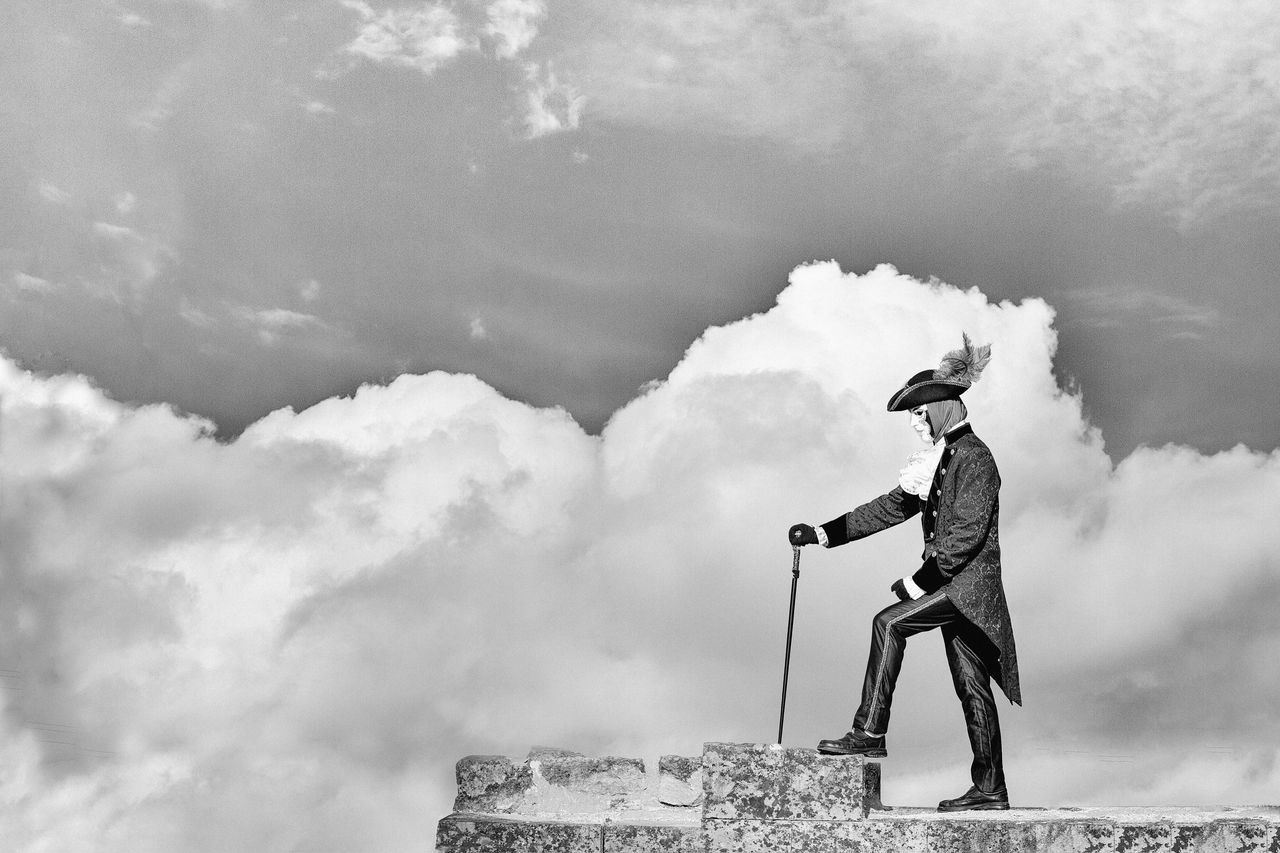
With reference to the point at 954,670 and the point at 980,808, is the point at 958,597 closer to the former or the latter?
the point at 954,670

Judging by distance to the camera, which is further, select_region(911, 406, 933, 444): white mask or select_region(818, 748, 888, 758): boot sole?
select_region(911, 406, 933, 444): white mask

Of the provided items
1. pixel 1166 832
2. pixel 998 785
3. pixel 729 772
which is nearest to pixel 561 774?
pixel 729 772

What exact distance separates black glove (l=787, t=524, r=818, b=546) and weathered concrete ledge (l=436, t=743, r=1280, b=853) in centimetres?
178

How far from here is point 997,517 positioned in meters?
9.84

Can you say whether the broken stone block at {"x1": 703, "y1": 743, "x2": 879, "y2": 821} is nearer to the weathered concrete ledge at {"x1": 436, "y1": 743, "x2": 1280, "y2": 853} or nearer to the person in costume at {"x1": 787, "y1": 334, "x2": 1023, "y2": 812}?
the weathered concrete ledge at {"x1": 436, "y1": 743, "x2": 1280, "y2": 853}

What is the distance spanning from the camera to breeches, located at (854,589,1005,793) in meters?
9.44

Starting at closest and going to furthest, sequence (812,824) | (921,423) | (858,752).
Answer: (812,824)
(858,752)
(921,423)

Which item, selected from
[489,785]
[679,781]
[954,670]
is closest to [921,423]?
[954,670]

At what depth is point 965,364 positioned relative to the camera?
33.2ft

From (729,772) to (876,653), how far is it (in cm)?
146

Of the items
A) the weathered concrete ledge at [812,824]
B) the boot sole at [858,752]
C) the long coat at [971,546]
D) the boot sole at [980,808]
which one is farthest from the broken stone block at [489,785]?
the long coat at [971,546]

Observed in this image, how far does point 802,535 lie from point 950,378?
1619 mm

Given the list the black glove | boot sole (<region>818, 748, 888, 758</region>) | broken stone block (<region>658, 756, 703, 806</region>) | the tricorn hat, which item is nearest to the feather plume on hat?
the tricorn hat

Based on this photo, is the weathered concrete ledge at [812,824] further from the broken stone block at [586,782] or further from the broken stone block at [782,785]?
the broken stone block at [586,782]
